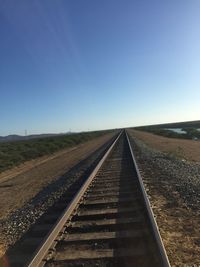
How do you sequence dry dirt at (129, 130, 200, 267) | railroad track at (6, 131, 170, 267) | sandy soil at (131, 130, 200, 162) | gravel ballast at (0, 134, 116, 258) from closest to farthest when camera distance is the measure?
railroad track at (6, 131, 170, 267) < dry dirt at (129, 130, 200, 267) < gravel ballast at (0, 134, 116, 258) < sandy soil at (131, 130, 200, 162)

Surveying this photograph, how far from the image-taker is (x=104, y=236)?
20.3 ft

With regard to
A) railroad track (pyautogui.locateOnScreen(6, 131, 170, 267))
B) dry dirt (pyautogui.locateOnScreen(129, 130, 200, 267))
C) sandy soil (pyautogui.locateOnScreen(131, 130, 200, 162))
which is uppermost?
railroad track (pyautogui.locateOnScreen(6, 131, 170, 267))

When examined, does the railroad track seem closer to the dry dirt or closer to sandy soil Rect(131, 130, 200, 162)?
the dry dirt

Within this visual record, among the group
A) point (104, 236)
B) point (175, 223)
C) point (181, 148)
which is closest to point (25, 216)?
point (104, 236)

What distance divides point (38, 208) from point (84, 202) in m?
1.30

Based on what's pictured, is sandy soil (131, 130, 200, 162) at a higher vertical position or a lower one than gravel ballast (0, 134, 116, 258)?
lower

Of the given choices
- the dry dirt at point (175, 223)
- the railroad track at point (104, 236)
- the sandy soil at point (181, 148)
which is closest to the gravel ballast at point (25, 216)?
the railroad track at point (104, 236)

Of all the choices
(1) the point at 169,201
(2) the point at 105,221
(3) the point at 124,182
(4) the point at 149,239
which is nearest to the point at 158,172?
(3) the point at 124,182

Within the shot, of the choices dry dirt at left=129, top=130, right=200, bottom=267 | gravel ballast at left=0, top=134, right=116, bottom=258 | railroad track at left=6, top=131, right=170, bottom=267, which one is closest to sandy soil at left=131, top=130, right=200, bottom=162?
dry dirt at left=129, top=130, right=200, bottom=267

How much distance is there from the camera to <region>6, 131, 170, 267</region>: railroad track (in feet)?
16.9

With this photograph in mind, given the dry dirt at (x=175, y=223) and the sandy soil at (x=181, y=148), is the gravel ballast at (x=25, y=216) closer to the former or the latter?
the dry dirt at (x=175, y=223)

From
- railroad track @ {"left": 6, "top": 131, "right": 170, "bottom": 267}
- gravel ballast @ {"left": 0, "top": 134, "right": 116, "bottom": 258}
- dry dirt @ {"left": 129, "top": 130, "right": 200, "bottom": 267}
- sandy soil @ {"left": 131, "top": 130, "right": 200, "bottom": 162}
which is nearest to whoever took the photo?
railroad track @ {"left": 6, "top": 131, "right": 170, "bottom": 267}

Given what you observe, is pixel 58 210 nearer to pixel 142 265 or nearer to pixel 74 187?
pixel 74 187

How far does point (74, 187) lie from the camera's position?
12.3 metres
